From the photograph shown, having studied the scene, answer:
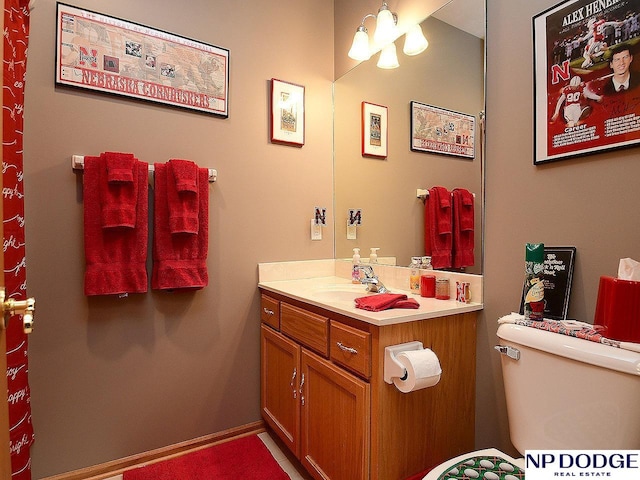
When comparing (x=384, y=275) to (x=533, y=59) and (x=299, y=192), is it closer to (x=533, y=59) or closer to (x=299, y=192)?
(x=299, y=192)

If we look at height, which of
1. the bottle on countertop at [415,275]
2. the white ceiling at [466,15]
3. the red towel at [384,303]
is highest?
the white ceiling at [466,15]

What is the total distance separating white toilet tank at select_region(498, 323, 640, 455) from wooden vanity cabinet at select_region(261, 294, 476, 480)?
0.26 meters

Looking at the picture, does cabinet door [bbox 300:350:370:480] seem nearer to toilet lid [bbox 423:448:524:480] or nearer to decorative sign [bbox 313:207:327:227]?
toilet lid [bbox 423:448:524:480]

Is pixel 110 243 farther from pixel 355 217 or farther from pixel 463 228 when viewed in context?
pixel 463 228

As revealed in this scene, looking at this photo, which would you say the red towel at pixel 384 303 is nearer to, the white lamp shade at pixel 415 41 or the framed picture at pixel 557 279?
the framed picture at pixel 557 279

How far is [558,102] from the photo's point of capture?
1.20m

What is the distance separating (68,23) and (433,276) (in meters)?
1.97

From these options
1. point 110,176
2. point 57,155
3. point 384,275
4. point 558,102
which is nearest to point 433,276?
point 384,275

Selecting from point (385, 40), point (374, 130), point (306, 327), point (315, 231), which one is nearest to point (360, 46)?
point (385, 40)

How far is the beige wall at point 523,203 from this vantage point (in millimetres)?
1086

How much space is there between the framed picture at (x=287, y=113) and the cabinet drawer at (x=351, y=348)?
1174mm

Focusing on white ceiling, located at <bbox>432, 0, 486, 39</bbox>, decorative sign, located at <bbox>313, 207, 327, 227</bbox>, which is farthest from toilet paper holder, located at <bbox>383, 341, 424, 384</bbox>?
white ceiling, located at <bbox>432, 0, 486, 39</bbox>

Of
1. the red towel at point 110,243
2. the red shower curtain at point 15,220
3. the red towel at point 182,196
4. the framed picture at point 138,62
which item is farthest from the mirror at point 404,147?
the red shower curtain at point 15,220

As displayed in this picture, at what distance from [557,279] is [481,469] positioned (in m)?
0.64
